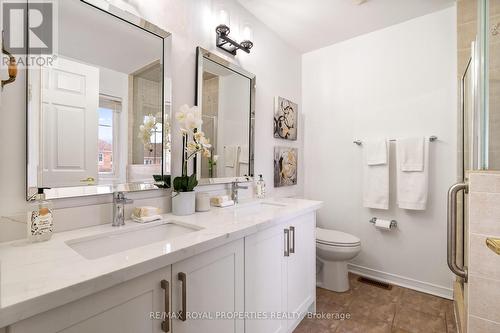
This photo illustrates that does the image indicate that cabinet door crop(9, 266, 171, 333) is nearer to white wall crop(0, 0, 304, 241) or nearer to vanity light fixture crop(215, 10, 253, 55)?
white wall crop(0, 0, 304, 241)

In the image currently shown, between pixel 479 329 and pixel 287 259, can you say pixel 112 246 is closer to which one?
pixel 287 259

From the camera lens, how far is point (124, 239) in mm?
1057

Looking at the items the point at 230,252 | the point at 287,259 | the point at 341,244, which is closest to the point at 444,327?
the point at 341,244

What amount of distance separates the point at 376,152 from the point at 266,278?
5.40 ft

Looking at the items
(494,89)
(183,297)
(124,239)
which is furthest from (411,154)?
(124,239)

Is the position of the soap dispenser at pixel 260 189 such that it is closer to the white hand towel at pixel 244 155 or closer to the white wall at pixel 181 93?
the white wall at pixel 181 93

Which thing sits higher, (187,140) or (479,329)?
(187,140)

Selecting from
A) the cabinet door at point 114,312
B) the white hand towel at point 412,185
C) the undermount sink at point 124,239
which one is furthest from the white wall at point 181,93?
the white hand towel at point 412,185

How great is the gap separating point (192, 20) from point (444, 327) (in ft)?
8.86

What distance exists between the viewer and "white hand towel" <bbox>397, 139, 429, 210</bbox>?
201 cm

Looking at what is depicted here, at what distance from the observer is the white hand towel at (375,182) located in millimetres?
2193

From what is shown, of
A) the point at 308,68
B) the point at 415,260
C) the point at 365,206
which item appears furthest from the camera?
the point at 308,68

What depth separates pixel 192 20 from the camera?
1.53m

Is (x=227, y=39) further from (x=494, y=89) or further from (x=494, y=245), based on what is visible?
(x=494, y=245)
